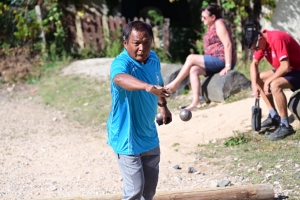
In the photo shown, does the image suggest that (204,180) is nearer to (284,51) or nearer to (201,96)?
(284,51)

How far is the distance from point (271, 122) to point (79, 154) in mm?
2434

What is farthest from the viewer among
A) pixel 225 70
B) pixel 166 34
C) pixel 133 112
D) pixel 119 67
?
pixel 166 34

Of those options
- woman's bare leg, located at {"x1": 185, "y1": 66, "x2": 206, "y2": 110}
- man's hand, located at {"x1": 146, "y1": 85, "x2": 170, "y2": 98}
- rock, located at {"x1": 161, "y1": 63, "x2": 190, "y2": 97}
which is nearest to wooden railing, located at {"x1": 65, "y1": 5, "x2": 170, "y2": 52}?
rock, located at {"x1": 161, "y1": 63, "x2": 190, "y2": 97}

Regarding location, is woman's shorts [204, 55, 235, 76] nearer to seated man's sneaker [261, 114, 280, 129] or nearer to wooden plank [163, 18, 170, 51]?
seated man's sneaker [261, 114, 280, 129]

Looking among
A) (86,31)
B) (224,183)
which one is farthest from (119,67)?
(86,31)

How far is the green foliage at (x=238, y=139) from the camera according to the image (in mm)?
7688

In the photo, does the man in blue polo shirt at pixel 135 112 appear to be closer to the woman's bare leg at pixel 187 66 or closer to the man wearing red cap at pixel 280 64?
the man wearing red cap at pixel 280 64

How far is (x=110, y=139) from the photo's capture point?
4.57 meters

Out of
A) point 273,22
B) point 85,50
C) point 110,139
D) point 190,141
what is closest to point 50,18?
point 85,50

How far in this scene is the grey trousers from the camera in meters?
4.47

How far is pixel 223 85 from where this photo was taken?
9422 mm

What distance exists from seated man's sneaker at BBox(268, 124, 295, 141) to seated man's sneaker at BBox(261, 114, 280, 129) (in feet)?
1.13

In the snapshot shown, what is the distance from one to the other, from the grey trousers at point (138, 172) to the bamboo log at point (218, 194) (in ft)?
2.19

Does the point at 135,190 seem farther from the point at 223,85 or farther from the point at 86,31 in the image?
the point at 86,31
